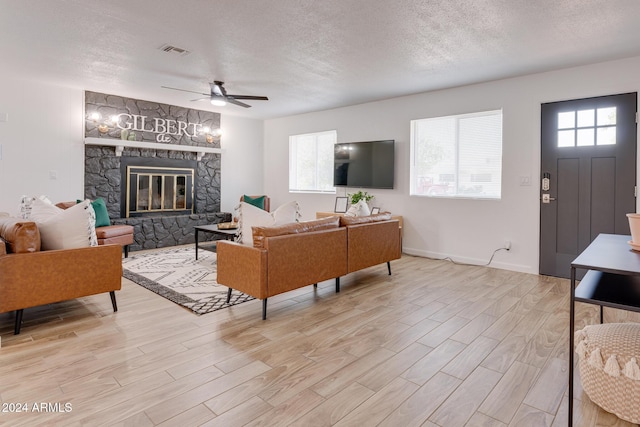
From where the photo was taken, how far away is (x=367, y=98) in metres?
5.92

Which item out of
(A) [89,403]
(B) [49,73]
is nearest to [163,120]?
(B) [49,73]

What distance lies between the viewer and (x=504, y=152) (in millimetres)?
4758

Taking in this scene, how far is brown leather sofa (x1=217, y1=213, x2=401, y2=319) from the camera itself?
2.93 meters

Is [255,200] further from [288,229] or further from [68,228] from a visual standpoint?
[68,228]

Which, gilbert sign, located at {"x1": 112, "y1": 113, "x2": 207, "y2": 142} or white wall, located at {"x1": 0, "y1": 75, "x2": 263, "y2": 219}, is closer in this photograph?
white wall, located at {"x1": 0, "y1": 75, "x2": 263, "y2": 219}

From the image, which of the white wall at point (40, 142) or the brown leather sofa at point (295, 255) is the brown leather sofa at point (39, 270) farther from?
the white wall at point (40, 142)

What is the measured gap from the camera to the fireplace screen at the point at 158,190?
20.3 feet

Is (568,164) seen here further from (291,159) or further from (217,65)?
(291,159)

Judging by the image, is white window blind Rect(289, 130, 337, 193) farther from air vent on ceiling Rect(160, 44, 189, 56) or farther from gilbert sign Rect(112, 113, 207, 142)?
air vent on ceiling Rect(160, 44, 189, 56)

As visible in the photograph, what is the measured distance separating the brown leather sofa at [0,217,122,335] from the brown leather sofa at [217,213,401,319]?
3.16 feet

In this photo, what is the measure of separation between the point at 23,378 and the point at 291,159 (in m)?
6.05

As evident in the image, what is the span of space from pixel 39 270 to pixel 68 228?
381mm

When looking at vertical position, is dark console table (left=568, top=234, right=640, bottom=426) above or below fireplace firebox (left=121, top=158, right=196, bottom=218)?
below

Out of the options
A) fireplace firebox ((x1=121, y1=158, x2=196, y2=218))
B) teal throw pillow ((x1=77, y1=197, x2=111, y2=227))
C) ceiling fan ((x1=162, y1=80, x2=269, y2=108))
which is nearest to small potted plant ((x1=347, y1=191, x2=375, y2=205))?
ceiling fan ((x1=162, y1=80, x2=269, y2=108))
